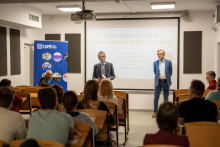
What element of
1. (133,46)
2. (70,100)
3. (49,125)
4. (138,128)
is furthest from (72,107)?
(133,46)

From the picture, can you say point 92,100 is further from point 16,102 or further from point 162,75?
point 162,75

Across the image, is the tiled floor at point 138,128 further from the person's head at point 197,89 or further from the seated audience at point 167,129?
the seated audience at point 167,129

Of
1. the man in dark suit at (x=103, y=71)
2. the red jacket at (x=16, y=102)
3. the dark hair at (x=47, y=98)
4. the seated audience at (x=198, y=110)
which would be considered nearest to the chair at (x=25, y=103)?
the red jacket at (x=16, y=102)

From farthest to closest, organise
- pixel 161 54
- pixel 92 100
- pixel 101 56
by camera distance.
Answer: pixel 101 56
pixel 161 54
pixel 92 100

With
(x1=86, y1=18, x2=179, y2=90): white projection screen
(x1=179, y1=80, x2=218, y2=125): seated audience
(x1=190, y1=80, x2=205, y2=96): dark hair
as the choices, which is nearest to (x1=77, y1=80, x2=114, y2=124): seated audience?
(x1=179, y1=80, x2=218, y2=125): seated audience

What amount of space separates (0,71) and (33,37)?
208cm

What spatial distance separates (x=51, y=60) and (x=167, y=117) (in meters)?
6.01

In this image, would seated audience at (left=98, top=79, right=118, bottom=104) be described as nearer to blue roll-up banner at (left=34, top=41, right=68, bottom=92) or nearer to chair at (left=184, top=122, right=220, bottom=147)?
chair at (left=184, top=122, right=220, bottom=147)

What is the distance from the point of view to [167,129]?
6.02 feet

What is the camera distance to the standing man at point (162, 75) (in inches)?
268

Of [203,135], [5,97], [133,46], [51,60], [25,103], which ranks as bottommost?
[25,103]

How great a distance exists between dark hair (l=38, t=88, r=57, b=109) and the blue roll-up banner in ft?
17.1

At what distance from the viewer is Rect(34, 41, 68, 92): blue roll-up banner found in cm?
733

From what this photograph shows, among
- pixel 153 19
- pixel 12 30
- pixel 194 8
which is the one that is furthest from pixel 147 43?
pixel 12 30
